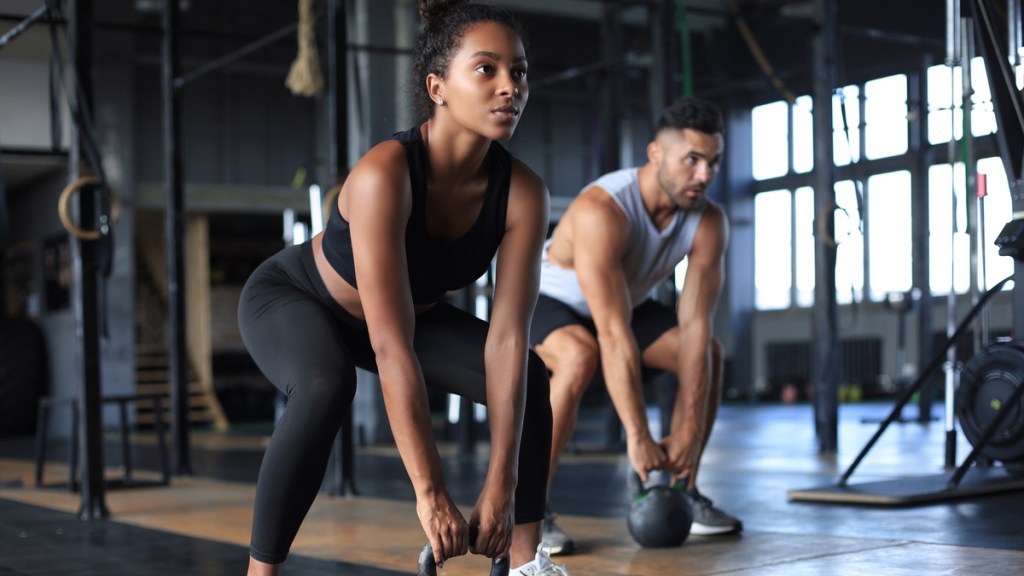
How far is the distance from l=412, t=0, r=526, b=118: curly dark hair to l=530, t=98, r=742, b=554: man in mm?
919

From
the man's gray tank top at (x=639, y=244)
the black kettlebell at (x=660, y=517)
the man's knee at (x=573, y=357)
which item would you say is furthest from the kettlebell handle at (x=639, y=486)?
the man's gray tank top at (x=639, y=244)

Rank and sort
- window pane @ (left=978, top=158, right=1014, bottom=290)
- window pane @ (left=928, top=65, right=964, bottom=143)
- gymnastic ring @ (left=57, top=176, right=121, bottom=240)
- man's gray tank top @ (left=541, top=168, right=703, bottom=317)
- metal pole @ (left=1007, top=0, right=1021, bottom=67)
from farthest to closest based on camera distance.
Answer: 1. window pane @ (left=928, top=65, right=964, bottom=143)
2. window pane @ (left=978, top=158, right=1014, bottom=290)
3. metal pole @ (left=1007, top=0, right=1021, bottom=67)
4. gymnastic ring @ (left=57, top=176, right=121, bottom=240)
5. man's gray tank top @ (left=541, top=168, right=703, bottom=317)

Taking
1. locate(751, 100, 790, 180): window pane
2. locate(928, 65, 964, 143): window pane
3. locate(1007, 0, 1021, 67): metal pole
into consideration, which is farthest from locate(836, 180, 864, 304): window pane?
locate(1007, 0, 1021, 67): metal pole

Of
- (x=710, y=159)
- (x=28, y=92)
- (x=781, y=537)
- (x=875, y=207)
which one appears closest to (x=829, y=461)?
(x=781, y=537)

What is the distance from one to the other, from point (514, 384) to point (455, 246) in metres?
0.26

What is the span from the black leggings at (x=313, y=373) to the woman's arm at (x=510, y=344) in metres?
0.07

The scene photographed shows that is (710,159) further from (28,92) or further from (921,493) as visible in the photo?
(28,92)

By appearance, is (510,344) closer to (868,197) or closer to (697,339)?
(697,339)

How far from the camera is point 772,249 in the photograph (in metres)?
13.7

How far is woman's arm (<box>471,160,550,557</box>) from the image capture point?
Answer: 5.62 feet

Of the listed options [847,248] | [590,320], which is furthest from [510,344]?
[847,248]

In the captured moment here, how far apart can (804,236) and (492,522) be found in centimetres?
1187

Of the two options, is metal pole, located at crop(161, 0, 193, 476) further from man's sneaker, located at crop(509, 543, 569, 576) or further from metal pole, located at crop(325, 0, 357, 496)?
man's sneaker, located at crop(509, 543, 569, 576)

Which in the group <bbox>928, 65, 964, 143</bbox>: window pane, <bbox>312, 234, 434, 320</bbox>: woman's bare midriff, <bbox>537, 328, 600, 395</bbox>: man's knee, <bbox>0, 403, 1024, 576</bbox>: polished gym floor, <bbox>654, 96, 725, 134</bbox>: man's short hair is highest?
<bbox>928, 65, 964, 143</bbox>: window pane
